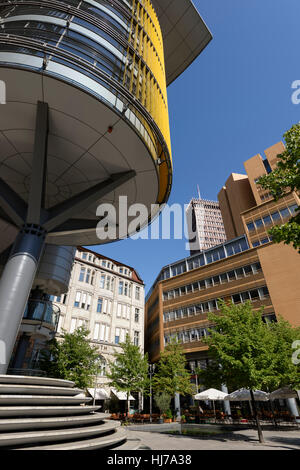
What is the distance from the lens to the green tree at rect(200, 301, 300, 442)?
13.0 metres

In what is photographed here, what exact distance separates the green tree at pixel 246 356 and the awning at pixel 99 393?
64.0 feet

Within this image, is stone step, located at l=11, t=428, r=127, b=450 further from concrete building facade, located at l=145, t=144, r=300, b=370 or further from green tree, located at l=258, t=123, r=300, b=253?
concrete building facade, located at l=145, t=144, r=300, b=370

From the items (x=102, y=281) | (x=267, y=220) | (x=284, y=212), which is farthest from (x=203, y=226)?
(x=102, y=281)

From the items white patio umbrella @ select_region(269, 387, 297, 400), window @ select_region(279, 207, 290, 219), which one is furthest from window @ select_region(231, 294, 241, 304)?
white patio umbrella @ select_region(269, 387, 297, 400)

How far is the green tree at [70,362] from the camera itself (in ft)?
65.0

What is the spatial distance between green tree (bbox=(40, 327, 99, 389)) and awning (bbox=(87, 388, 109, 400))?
33.3ft

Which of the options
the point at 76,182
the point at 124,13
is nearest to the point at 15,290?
the point at 76,182

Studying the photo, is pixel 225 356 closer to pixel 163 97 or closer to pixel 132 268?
pixel 163 97

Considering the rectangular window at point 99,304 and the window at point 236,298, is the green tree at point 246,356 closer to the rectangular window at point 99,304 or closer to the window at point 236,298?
the window at point 236,298

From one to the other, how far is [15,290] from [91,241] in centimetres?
923

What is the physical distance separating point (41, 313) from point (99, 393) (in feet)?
60.7

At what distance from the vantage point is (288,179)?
29.5 ft

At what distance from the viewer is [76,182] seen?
1296 centimetres

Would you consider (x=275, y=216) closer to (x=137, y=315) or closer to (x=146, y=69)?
(x=137, y=315)
